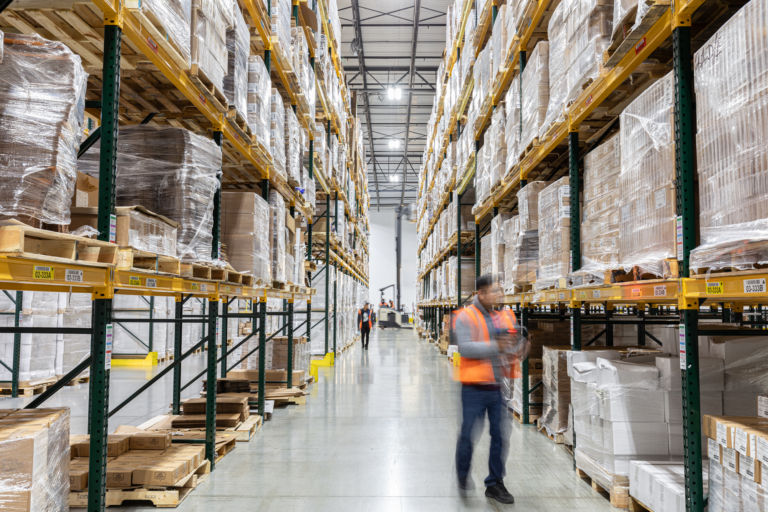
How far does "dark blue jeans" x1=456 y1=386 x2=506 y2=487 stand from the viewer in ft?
12.6

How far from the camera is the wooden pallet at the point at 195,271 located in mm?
3803

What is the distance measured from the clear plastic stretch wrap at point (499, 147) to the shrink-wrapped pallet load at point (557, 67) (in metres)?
1.84

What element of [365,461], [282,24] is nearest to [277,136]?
[282,24]

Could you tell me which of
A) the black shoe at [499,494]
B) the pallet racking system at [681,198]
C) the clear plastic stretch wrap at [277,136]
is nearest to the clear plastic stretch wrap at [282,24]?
the clear plastic stretch wrap at [277,136]

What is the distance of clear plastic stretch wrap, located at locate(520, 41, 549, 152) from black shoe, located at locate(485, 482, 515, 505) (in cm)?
344

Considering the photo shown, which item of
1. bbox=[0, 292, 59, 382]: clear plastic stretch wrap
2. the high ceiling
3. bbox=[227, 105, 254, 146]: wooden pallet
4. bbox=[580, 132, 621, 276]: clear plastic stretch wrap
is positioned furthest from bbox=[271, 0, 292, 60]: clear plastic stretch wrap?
the high ceiling

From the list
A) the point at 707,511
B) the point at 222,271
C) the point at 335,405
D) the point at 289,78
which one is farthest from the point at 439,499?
the point at 289,78

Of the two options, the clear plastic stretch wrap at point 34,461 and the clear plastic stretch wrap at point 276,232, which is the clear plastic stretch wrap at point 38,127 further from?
the clear plastic stretch wrap at point 276,232

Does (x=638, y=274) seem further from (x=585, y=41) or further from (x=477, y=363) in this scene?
(x=585, y=41)

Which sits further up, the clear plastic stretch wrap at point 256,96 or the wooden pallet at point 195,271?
the clear plastic stretch wrap at point 256,96

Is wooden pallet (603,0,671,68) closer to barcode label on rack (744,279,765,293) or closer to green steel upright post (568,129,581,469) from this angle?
green steel upright post (568,129,581,469)

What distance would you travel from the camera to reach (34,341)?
28.6ft

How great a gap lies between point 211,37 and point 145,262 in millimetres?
2007

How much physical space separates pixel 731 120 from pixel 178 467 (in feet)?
13.7
